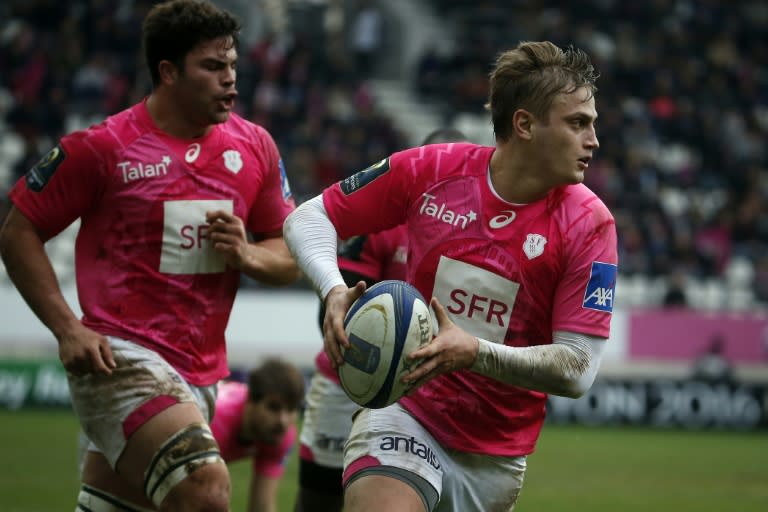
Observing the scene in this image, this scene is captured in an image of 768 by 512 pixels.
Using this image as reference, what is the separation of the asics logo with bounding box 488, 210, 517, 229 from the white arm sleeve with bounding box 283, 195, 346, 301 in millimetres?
623

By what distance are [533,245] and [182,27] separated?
185cm

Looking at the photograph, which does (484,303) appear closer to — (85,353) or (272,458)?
(85,353)

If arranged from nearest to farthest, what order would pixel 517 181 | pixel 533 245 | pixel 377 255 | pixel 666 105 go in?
pixel 533 245
pixel 517 181
pixel 377 255
pixel 666 105

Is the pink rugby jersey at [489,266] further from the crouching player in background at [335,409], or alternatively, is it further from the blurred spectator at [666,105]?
the blurred spectator at [666,105]

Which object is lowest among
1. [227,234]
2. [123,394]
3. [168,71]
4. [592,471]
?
[592,471]

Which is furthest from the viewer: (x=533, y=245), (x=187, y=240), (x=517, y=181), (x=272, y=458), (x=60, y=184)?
(x=272, y=458)

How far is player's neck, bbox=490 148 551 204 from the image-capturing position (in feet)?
15.3

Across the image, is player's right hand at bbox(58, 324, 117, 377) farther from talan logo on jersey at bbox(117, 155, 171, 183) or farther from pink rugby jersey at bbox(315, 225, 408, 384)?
pink rugby jersey at bbox(315, 225, 408, 384)

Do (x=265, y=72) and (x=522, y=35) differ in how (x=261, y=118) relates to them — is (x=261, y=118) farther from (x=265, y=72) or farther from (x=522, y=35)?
(x=522, y=35)

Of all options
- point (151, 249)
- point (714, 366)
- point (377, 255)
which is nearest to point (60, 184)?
point (151, 249)

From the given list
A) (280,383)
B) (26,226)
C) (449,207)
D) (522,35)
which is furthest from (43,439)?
(522,35)

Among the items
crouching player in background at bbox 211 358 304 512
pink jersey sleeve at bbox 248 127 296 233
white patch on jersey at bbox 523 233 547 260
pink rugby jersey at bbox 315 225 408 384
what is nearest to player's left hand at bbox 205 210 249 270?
pink jersey sleeve at bbox 248 127 296 233

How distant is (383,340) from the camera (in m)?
4.12

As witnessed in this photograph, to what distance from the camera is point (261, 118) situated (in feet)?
69.7
